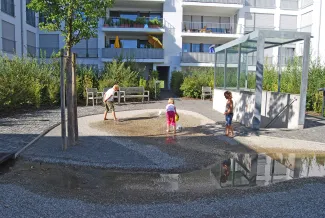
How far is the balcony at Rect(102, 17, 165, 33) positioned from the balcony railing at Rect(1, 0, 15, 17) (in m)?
7.76

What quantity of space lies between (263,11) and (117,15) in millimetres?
14964

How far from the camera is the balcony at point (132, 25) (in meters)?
29.6

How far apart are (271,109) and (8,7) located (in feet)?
78.8

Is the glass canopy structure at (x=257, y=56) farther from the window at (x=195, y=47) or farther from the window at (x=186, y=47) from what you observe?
the window at (x=195, y=47)

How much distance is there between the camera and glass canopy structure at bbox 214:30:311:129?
1029 cm

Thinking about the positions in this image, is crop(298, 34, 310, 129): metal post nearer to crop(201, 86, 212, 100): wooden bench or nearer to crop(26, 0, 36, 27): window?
crop(201, 86, 212, 100): wooden bench

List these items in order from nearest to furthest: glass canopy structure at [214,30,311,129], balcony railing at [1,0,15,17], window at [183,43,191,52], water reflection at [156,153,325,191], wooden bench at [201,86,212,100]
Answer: water reflection at [156,153,325,191] < glass canopy structure at [214,30,311,129] < wooden bench at [201,86,212,100] < balcony railing at [1,0,15,17] < window at [183,43,191,52]

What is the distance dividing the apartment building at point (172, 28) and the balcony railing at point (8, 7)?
268 mm

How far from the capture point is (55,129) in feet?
33.2

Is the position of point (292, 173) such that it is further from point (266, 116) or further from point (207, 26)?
point (207, 26)

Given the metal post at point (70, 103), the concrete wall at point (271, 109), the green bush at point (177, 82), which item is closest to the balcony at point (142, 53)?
the green bush at point (177, 82)

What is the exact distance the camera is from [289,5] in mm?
33875

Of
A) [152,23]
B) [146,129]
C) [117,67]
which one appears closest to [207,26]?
[152,23]

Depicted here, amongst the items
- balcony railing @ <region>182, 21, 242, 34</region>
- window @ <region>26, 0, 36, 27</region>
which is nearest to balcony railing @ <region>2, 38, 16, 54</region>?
window @ <region>26, 0, 36, 27</region>
